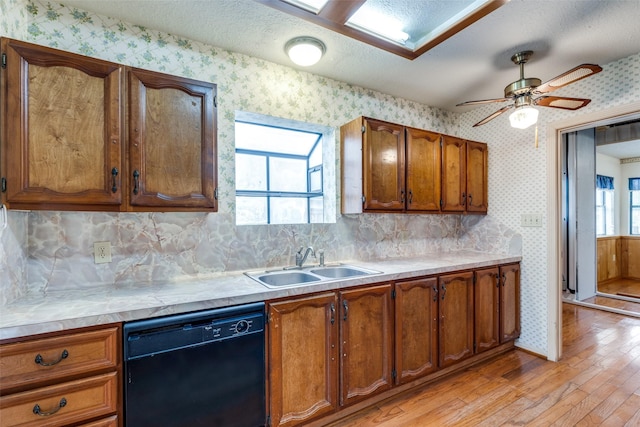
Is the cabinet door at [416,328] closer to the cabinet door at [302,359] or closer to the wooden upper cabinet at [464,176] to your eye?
the cabinet door at [302,359]

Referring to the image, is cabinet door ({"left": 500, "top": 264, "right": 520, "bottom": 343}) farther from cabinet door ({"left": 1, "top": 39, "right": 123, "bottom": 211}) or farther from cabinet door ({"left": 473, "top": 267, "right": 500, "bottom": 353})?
cabinet door ({"left": 1, "top": 39, "right": 123, "bottom": 211})

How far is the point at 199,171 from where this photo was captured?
1.69m

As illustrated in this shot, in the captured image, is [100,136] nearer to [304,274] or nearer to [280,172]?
[304,274]

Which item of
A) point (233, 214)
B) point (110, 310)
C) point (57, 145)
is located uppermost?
point (57, 145)

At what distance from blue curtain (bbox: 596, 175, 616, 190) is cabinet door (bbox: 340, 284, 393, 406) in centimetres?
569

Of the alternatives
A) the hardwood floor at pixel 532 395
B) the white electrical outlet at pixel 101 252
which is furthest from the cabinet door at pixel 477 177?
the white electrical outlet at pixel 101 252

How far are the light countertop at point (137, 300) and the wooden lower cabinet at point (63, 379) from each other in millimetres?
57

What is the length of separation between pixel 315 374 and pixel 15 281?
1592mm

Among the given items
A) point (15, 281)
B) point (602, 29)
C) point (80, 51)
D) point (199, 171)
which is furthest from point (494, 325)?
point (80, 51)

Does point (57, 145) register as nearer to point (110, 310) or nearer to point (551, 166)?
point (110, 310)

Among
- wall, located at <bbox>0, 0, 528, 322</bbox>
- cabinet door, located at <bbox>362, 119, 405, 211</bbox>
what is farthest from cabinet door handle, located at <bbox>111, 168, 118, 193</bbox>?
cabinet door, located at <bbox>362, 119, 405, 211</bbox>

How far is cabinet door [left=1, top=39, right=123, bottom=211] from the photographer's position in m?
1.28

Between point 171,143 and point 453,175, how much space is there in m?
2.41

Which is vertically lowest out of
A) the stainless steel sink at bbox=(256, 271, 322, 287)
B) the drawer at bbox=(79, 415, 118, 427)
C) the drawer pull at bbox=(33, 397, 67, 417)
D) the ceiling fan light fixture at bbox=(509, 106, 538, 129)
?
the drawer at bbox=(79, 415, 118, 427)
